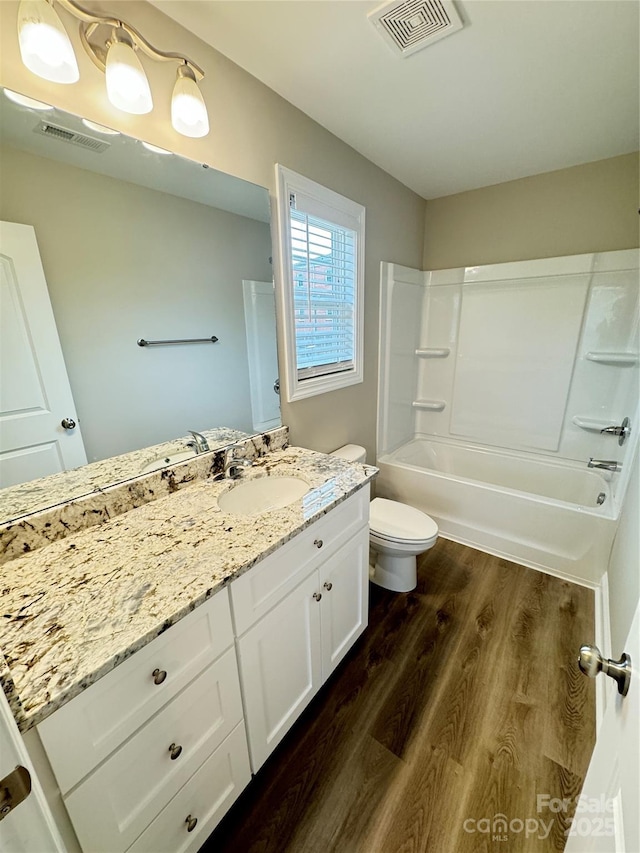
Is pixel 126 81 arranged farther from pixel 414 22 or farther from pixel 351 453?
pixel 351 453

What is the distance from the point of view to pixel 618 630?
55.9 inches

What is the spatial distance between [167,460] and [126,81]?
1.12m

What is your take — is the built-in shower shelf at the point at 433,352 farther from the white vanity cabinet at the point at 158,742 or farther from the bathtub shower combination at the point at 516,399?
the white vanity cabinet at the point at 158,742

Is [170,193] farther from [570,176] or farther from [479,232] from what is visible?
[570,176]

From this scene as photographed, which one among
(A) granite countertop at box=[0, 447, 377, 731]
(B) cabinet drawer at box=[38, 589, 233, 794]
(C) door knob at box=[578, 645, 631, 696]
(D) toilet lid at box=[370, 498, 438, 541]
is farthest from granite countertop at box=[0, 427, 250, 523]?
(C) door knob at box=[578, 645, 631, 696]

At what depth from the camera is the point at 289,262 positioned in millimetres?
1564

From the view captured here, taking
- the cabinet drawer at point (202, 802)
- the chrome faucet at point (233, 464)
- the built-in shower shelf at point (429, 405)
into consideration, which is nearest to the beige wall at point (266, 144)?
the chrome faucet at point (233, 464)

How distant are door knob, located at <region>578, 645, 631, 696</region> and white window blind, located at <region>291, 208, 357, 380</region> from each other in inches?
57.3

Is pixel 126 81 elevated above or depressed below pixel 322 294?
above

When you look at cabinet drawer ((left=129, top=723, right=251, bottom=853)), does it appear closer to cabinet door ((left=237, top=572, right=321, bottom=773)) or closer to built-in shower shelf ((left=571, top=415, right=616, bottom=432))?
cabinet door ((left=237, top=572, right=321, bottom=773))

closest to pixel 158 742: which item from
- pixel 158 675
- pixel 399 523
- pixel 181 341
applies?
pixel 158 675

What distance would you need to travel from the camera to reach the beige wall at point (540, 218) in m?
2.04

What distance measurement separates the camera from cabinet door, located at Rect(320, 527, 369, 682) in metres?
1.28

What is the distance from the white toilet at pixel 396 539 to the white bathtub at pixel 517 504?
1.58 ft
